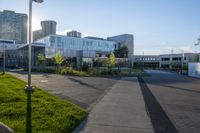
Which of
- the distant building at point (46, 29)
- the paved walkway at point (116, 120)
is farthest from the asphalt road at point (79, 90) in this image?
the distant building at point (46, 29)

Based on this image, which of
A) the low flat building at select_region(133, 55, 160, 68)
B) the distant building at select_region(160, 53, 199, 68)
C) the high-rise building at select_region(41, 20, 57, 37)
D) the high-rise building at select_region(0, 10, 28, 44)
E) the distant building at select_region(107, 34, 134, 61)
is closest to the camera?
the high-rise building at select_region(0, 10, 28, 44)

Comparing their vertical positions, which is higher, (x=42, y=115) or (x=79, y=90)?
(x=42, y=115)

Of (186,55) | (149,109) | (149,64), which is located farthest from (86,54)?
(149,109)

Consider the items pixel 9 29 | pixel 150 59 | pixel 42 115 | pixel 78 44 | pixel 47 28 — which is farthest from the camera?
pixel 47 28

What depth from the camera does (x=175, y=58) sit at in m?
125

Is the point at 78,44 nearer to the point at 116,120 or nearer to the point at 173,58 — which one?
the point at 173,58

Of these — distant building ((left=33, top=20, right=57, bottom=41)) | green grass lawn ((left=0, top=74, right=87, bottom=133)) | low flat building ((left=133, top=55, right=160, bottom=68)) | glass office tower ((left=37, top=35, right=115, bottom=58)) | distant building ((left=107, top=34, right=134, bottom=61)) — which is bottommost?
green grass lawn ((left=0, top=74, right=87, bottom=133))

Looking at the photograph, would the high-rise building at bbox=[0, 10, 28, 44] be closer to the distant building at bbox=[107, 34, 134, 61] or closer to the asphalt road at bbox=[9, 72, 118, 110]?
the distant building at bbox=[107, 34, 134, 61]

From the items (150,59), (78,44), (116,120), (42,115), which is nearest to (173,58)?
(150,59)

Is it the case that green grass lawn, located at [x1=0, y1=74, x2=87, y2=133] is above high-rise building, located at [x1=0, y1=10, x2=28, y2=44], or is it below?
below

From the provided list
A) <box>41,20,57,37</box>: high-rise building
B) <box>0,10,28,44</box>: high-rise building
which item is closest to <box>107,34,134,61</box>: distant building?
<box>41,20,57,37</box>: high-rise building

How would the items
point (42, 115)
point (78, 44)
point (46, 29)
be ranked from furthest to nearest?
point (46, 29) < point (78, 44) < point (42, 115)

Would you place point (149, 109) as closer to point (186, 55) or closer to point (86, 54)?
point (86, 54)

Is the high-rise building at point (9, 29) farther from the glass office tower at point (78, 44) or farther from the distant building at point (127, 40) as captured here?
the distant building at point (127, 40)
